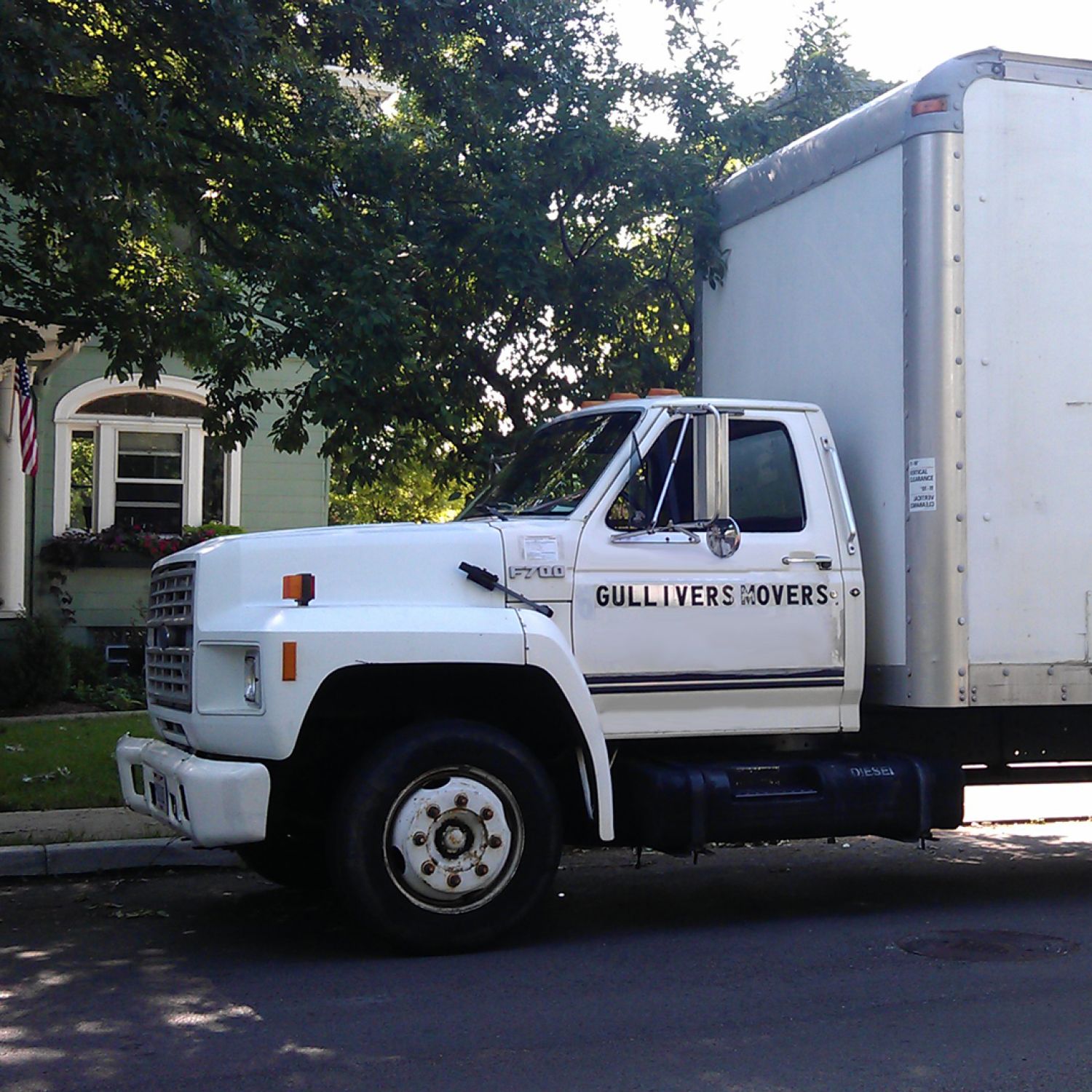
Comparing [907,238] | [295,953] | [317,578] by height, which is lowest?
[295,953]

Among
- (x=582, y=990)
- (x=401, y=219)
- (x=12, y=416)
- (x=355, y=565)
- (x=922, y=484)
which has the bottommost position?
(x=582, y=990)

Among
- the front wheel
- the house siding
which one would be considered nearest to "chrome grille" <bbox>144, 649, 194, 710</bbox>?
the front wheel

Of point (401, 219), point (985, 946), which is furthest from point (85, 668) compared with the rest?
point (985, 946)

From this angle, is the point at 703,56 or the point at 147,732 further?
the point at 147,732

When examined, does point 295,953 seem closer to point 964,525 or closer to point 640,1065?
point 640,1065

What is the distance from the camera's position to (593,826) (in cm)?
692

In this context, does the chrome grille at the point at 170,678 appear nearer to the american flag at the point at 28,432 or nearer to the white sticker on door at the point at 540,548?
the white sticker on door at the point at 540,548

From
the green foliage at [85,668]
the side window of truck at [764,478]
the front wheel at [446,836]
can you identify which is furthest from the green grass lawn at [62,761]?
the side window of truck at [764,478]

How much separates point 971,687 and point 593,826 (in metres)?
1.84

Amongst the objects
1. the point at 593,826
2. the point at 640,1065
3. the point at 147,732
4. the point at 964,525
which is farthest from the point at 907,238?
the point at 147,732

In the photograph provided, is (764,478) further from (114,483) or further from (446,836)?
(114,483)

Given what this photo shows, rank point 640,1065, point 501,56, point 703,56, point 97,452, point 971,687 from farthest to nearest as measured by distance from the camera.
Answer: point 97,452
point 703,56
point 501,56
point 971,687
point 640,1065

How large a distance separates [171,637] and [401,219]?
435 centimetres

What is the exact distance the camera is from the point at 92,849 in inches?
339
